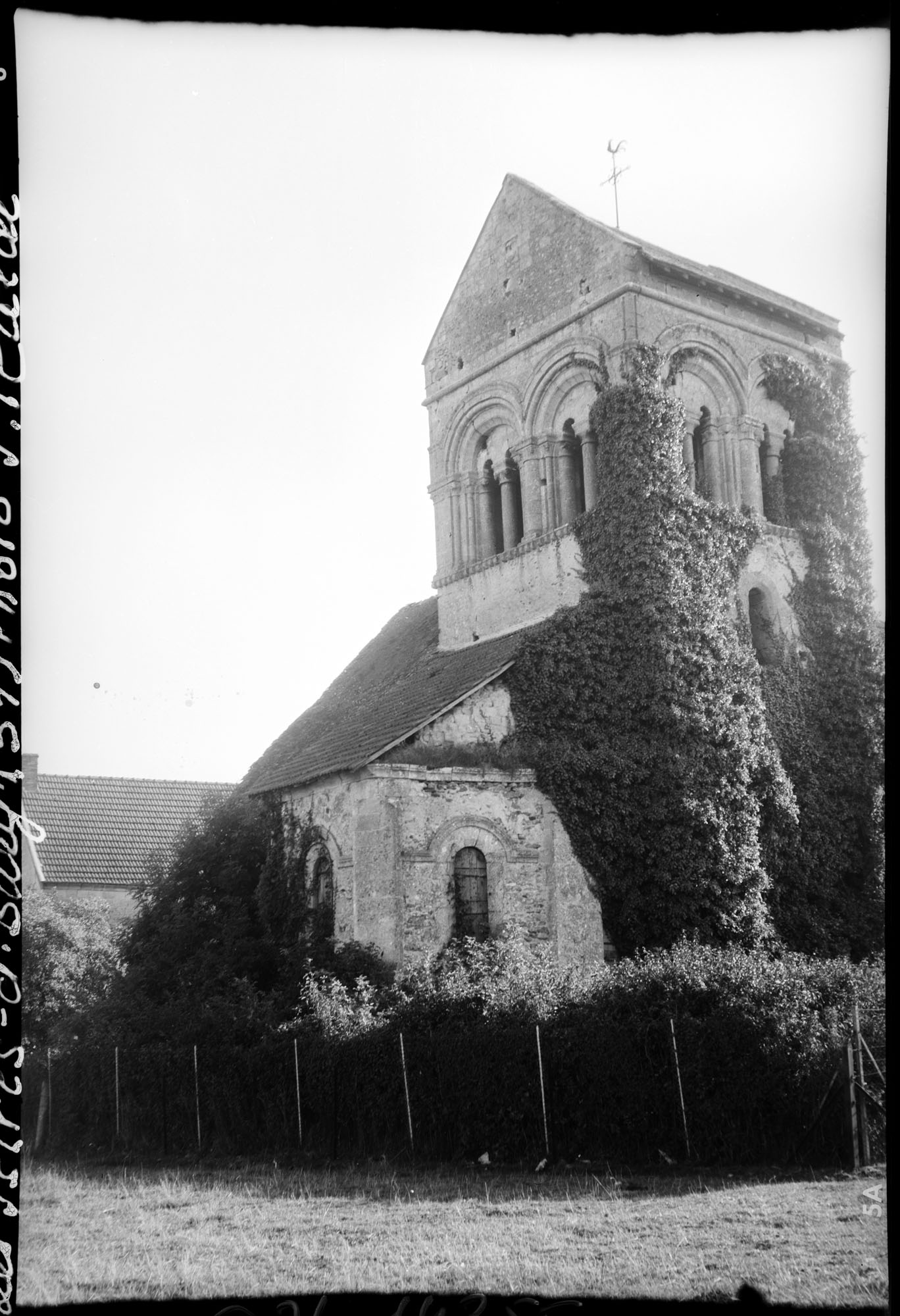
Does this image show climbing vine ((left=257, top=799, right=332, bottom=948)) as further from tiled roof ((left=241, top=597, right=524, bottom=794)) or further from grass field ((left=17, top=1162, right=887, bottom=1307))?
grass field ((left=17, top=1162, right=887, bottom=1307))

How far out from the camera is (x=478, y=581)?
27.0 m

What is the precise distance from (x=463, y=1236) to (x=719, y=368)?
62.4 ft

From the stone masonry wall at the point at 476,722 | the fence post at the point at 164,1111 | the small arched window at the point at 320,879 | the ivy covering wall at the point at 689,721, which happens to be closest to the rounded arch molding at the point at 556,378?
the ivy covering wall at the point at 689,721

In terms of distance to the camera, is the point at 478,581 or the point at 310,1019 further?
the point at 478,581

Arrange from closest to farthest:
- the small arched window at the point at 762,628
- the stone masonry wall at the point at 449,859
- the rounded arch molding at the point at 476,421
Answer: the stone masonry wall at the point at 449,859 < the small arched window at the point at 762,628 < the rounded arch molding at the point at 476,421

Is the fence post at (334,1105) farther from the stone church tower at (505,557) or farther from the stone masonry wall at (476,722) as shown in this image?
the stone masonry wall at (476,722)

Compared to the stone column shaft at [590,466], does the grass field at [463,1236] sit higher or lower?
lower

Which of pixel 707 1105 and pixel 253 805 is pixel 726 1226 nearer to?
pixel 707 1105

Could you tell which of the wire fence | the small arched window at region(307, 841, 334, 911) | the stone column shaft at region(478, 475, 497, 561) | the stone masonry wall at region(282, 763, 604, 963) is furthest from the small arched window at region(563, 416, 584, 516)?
the wire fence

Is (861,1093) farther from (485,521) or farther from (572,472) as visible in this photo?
(485,521)

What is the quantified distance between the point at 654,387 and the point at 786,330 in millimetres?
4479

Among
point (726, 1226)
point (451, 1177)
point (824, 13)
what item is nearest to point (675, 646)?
point (451, 1177)

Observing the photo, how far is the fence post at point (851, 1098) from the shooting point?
14.1 m

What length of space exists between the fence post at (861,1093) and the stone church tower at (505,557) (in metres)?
6.85
